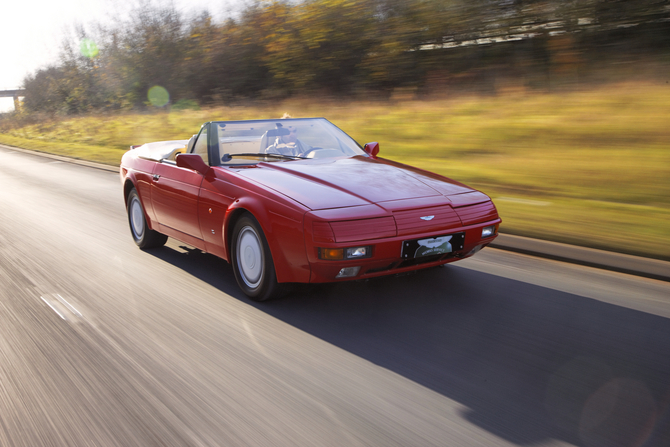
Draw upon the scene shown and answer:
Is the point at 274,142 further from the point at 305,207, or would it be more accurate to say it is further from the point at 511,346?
the point at 511,346

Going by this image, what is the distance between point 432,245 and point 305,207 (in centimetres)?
91

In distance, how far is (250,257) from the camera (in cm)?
434

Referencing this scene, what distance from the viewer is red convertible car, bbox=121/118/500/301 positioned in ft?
12.3

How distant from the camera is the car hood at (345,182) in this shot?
3.96 metres

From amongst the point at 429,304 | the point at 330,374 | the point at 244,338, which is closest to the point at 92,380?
the point at 244,338

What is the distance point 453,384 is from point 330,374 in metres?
0.66

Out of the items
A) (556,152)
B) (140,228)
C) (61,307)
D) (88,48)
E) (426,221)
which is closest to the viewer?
(426,221)

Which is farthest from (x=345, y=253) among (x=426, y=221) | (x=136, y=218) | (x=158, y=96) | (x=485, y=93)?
(x=158, y=96)

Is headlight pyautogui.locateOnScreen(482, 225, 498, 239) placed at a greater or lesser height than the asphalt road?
greater

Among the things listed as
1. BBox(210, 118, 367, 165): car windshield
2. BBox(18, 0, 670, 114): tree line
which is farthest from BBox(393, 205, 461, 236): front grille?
BBox(18, 0, 670, 114): tree line

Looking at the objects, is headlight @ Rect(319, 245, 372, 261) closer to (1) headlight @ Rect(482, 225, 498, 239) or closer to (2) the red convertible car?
(2) the red convertible car

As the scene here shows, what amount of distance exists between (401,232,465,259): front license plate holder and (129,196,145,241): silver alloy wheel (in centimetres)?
344

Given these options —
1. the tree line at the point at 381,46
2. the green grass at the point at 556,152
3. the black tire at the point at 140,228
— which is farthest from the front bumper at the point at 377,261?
the tree line at the point at 381,46

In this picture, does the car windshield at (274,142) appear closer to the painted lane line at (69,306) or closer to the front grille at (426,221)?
the front grille at (426,221)
